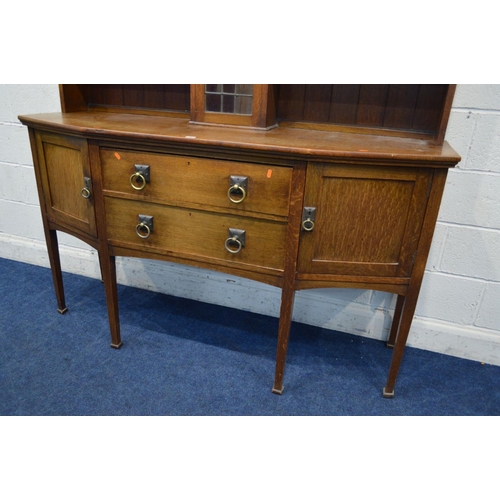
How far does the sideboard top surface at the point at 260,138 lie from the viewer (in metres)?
1.16

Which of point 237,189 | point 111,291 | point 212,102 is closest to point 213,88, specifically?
point 212,102

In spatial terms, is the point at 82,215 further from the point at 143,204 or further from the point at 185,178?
the point at 185,178

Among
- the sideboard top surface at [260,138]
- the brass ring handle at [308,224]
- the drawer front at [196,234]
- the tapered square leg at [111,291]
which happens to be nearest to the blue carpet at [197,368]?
the tapered square leg at [111,291]

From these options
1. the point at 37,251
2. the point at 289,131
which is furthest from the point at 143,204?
the point at 37,251

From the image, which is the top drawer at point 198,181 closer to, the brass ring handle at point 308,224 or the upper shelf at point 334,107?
the brass ring handle at point 308,224

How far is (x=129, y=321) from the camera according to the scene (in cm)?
193

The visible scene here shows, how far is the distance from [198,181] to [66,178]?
1.92 ft

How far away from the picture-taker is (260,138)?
4.33 feet

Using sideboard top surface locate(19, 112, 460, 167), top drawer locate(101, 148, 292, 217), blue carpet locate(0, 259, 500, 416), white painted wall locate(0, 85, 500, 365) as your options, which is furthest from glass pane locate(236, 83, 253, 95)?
blue carpet locate(0, 259, 500, 416)

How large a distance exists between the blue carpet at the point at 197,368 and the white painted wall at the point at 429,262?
0.08 m

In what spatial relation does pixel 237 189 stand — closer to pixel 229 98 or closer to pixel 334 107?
pixel 229 98

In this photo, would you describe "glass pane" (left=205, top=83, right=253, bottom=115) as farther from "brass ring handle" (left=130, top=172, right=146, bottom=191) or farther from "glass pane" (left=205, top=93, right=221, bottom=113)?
"brass ring handle" (left=130, top=172, right=146, bottom=191)

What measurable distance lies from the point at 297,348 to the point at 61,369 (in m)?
0.95

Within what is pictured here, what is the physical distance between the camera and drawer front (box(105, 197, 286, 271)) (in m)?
1.33
